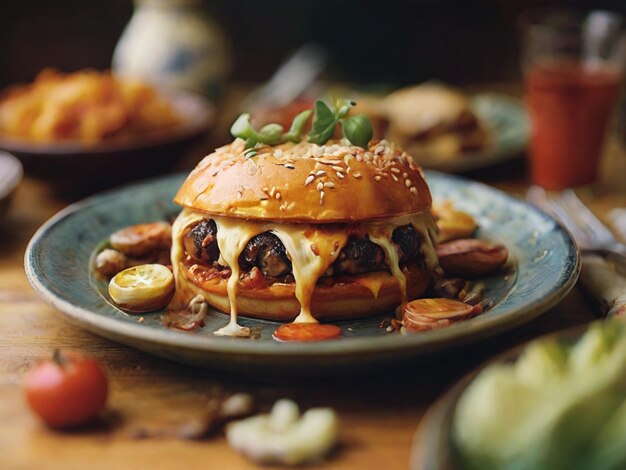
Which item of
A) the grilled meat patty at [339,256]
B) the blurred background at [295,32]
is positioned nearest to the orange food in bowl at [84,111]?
the grilled meat patty at [339,256]

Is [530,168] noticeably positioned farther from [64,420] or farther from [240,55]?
[240,55]

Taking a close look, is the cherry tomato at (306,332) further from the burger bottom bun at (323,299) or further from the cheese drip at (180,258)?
the cheese drip at (180,258)

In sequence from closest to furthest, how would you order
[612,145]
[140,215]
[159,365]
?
1. [159,365]
2. [140,215]
3. [612,145]

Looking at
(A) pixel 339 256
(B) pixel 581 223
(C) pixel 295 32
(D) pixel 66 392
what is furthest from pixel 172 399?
(C) pixel 295 32

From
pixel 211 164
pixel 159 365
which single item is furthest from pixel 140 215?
pixel 159 365

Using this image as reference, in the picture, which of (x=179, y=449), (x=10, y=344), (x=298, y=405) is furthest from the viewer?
(x=10, y=344)

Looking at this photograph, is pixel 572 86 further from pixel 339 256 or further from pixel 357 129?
pixel 339 256
